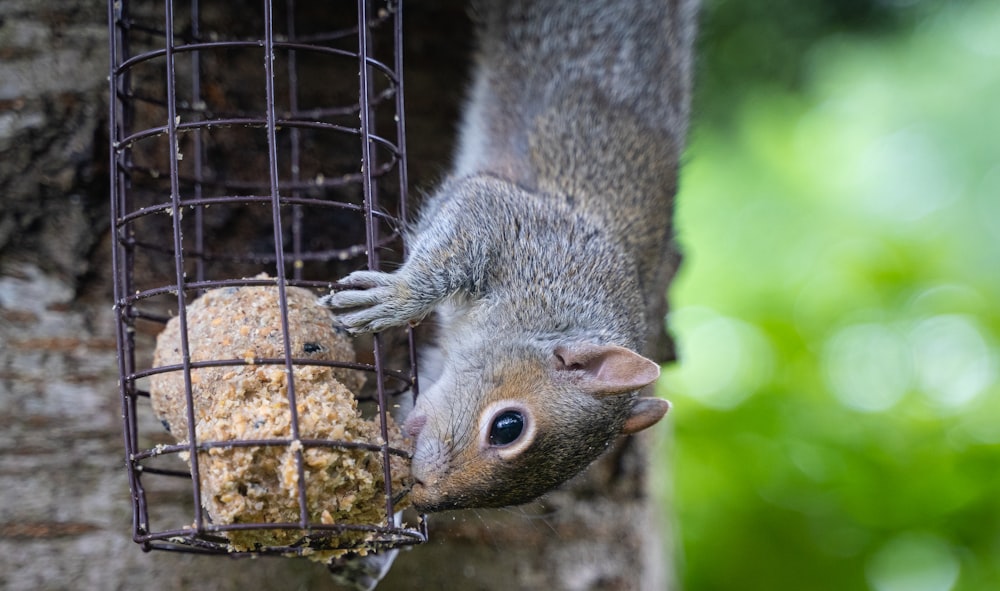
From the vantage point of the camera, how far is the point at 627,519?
2742mm

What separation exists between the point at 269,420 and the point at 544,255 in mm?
938

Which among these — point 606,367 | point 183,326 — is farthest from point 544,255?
point 183,326

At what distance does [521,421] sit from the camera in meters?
2.12

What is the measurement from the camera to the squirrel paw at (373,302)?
196 cm

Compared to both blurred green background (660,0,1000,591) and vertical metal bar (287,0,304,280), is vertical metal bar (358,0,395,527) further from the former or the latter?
blurred green background (660,0,1000,591)

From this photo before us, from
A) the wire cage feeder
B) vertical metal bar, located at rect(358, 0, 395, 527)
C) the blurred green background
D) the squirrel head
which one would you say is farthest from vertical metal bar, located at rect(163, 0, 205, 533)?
the blurred green background

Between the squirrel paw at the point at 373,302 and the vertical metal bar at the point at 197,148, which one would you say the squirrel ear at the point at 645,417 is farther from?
the vertical metal bar at the point at 197,148

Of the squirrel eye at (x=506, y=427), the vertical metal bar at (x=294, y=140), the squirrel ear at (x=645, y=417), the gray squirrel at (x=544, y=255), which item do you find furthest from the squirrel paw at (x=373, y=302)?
the squirrel ear at (x=645, y=417)

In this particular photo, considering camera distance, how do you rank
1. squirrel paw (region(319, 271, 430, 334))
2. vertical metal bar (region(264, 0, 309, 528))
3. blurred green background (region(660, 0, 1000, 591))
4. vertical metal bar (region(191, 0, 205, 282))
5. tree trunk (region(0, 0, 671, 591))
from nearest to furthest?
vertical metal bar (region(264, 0, 309, 528)) < squirrel paw (region(319, 271, 430, 334)) < tree trunk (region(0, 0, 671, 591)) < vertical metal bar (region(191, 0, 205, 282)) < blurred green background (region(660, 0, 1000, 591))

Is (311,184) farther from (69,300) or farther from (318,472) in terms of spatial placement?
(318,472)

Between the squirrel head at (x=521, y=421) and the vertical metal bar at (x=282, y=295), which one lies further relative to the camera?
the squirrel head at (x=521, y=421)

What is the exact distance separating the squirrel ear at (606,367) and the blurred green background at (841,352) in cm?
140

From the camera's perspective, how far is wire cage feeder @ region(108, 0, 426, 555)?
1703mm

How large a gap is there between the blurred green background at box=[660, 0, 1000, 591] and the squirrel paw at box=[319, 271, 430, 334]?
1.64 meters
